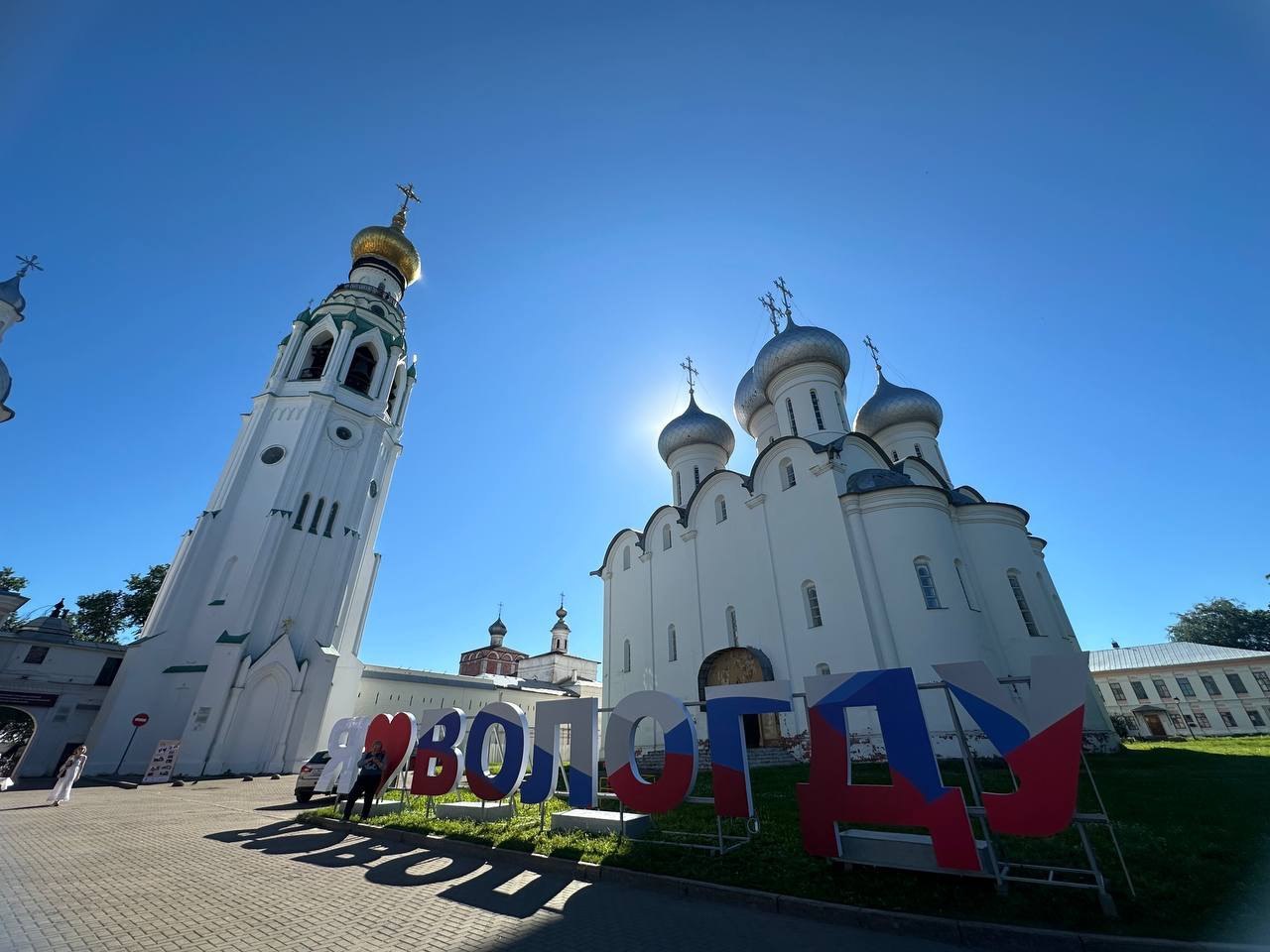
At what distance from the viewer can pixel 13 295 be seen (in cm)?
2619

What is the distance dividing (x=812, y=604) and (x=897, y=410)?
39.0 ft

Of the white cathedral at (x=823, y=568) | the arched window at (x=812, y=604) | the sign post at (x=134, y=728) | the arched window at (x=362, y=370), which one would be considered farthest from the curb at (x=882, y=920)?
the arched window at (x=362, y=370)

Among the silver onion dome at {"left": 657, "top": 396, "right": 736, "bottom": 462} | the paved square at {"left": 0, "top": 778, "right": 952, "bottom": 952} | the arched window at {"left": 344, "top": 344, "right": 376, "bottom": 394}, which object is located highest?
the arched window at {"left": 344, "top": 344, "right": 376, "bottom": 394}

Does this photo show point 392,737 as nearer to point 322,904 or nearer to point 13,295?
point 322,904

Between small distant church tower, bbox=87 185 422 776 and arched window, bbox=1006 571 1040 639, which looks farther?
small distant church tower, bbox=87 185 422 776

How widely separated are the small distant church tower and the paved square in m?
12.6

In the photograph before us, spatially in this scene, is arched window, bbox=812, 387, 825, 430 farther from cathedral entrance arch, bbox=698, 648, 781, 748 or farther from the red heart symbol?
the red heart symbol

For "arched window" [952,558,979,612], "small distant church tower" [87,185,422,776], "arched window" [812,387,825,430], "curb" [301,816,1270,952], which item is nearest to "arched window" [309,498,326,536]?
"small distant church tower" [87,185,422,776]

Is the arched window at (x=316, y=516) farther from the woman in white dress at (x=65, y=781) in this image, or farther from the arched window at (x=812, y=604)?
the arched window at (x=812, y=604)

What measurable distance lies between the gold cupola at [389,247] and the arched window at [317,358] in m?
8.21

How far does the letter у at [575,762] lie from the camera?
8.48m

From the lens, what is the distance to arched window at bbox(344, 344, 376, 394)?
2961cm

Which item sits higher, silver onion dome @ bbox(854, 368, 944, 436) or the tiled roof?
silver onion dome @ bbox(854, 368, 944, 436)

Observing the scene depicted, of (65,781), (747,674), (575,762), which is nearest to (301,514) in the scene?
(65,781)
